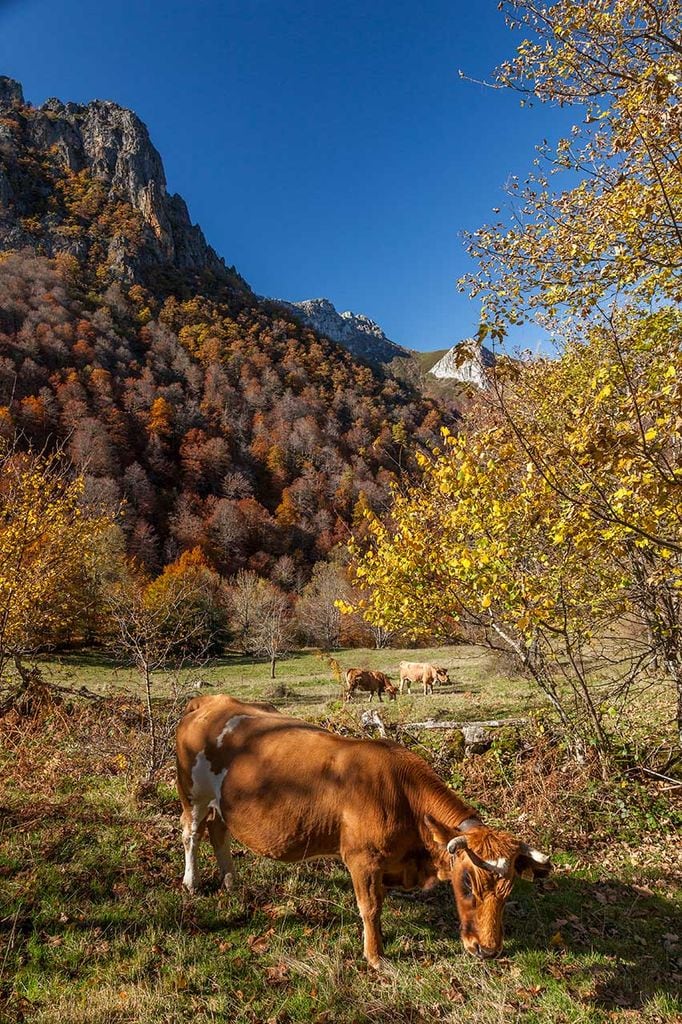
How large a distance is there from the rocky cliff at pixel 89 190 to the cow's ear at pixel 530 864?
140 m

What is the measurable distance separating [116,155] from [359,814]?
193739 mm

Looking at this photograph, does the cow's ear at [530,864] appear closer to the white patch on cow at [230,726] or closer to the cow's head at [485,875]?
the cow's head at [485,875]

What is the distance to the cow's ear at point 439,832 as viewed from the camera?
4.41m

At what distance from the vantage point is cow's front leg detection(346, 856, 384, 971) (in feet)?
14.8

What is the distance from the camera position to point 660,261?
5992mm

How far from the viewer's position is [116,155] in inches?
5797

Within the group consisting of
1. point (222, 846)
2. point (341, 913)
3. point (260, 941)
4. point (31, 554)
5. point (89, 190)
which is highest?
point (89, 190)

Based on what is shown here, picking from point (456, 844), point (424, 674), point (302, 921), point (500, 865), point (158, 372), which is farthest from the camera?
point (158, 372)

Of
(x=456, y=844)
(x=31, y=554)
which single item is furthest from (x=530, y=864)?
(x=31, y=554)

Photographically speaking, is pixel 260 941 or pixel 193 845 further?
pixel 193 845

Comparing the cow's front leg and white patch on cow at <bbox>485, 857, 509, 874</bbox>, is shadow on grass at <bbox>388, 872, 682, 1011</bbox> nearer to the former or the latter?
the cow's front leg

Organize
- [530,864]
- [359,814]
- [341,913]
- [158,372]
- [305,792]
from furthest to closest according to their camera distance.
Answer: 1. [158,372]
2. [341,913]
3. [305,792]
4. [359,814]
5. [530,864]

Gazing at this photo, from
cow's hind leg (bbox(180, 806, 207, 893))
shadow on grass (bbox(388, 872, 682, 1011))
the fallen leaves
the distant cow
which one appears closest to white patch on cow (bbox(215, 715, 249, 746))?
cow's hind leg (bbox(180, 806, 207, 893))

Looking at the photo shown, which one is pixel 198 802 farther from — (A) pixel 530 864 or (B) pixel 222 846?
(A) pixel 530 864
